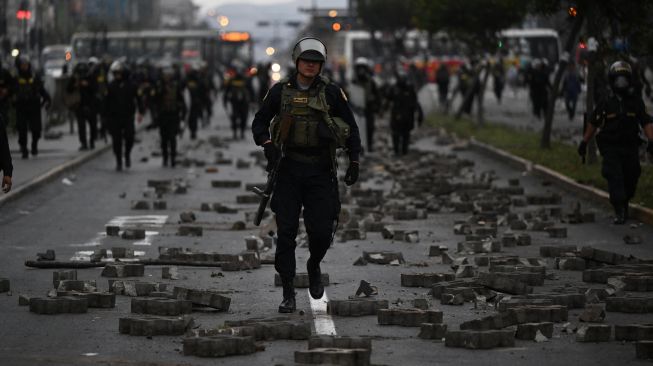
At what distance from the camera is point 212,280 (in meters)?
12.8

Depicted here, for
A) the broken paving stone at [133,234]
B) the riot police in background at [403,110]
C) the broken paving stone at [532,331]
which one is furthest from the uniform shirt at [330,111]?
the riot police in background at [403,110]

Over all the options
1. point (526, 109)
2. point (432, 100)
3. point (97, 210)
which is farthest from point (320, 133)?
point (432, 100)

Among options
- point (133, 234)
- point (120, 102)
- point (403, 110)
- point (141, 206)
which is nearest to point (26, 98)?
point (120, 102)

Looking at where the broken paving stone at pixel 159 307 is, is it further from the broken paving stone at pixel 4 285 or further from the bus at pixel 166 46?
the bus at pixel 166 46

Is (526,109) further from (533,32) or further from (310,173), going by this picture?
(310,173)

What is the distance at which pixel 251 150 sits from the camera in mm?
34875

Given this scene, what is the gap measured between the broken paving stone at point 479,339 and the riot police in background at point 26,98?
65.5ft

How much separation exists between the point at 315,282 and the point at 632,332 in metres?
2.62

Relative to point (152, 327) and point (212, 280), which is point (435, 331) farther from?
point (212, 280)

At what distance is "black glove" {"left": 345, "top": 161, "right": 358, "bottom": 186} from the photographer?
35.8 ft

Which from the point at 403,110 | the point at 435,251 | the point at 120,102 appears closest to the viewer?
the point at 435,251

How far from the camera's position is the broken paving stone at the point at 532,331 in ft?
31.2

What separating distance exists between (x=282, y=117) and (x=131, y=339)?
2040 millimetres

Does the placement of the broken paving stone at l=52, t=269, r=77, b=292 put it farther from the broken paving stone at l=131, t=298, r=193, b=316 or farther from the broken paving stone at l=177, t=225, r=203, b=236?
the broken paving stone at l=177, t=225, r=203, b=236
